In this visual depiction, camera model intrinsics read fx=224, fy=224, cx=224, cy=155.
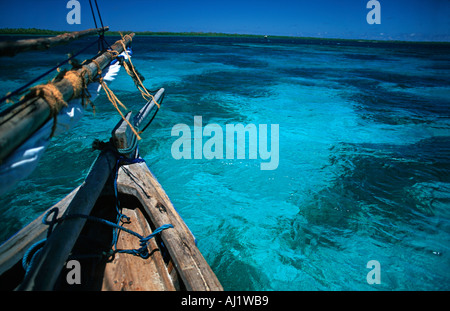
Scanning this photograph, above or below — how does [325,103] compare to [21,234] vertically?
above

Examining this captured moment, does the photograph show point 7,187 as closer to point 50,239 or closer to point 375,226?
point 50,239

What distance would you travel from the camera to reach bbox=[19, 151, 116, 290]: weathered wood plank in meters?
1.71

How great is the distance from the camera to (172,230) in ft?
8.61

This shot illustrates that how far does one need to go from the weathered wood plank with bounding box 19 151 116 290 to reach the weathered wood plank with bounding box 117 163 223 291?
511 millimetres

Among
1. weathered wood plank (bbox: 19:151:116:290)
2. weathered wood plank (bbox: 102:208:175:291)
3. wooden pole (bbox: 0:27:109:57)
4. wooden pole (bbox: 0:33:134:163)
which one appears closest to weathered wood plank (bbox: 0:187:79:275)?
weathered wood plank (bbox: 19:151:116:290)

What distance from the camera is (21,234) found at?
2.41 metres

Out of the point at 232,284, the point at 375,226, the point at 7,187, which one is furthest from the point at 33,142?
the point at 375,226

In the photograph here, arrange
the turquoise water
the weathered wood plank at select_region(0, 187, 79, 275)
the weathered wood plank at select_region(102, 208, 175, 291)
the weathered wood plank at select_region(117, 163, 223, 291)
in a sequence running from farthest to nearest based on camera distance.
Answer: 1. the turquoise water
2. the weathered wood plank at select_region(102, 208, 175, 291)
3. the weathered wood plank at select_region(0, 187, 79, 275)
4. the weathered wood plank at select_region(117, 163, 223, 291)

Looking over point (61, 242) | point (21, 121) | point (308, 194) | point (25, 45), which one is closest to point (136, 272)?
point (61, 242)

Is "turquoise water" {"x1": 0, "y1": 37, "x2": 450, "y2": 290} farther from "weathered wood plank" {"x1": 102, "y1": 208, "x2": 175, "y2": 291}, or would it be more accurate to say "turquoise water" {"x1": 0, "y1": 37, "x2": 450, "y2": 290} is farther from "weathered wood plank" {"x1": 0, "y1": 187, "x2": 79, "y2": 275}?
"weathered wood plank" {"x1": 0, "y1": 187, "x2": 79, "y2": 275}

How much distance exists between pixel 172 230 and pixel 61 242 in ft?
3.47

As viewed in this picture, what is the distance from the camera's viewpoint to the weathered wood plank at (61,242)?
171 centimetres

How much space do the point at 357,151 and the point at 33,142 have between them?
7.95 metres

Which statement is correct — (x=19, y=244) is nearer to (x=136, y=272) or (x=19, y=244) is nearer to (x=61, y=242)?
(x=61, y=242)
